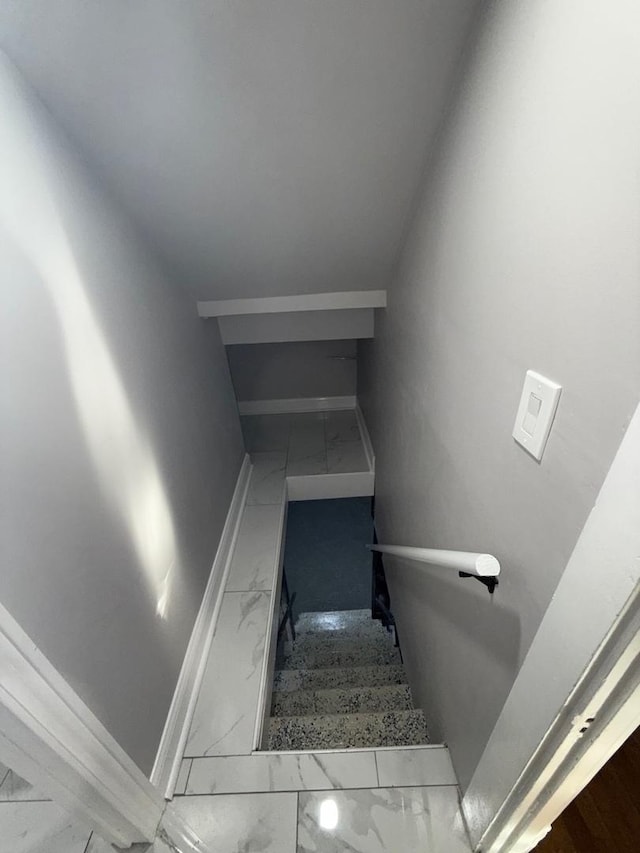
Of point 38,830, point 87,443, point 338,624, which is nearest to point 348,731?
point 38,830

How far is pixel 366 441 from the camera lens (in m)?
3.67

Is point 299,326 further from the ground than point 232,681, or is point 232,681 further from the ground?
point 299,326

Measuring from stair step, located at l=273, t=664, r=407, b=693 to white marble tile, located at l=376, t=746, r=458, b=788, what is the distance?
4.01 ft

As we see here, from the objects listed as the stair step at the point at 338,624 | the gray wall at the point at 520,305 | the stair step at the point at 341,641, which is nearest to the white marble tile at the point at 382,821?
the gray wall at the point at 520,305

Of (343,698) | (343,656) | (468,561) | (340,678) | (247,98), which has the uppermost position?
(247,98)

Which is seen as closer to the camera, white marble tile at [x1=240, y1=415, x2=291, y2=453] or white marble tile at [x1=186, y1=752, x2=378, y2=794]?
white marble tile at [x1=186, y1=752, x2=378, y2=794]

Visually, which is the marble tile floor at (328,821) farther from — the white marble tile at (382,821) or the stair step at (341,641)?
the stair step at (341,641)

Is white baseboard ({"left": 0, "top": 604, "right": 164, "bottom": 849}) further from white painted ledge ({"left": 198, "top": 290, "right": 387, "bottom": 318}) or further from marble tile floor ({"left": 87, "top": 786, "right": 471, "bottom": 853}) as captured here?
white painted ledge ({"left": 198, "top": 290, "right": 387, "bottom": 318})

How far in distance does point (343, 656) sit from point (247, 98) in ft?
11.9

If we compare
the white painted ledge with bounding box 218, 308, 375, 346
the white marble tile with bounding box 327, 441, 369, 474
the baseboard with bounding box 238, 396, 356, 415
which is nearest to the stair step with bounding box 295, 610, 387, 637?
the white marble tile with bounding box 327, 441, 369, 474

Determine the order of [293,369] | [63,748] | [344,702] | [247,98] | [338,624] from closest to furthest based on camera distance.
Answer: [63,748], [247,98], [344,702], [338,624], [293,369]

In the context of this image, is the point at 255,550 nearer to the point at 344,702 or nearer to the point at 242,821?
the point at 344,702

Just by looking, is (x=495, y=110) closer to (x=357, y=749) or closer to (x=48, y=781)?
(x=48, y=781)

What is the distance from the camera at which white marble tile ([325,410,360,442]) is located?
392 centimetres
